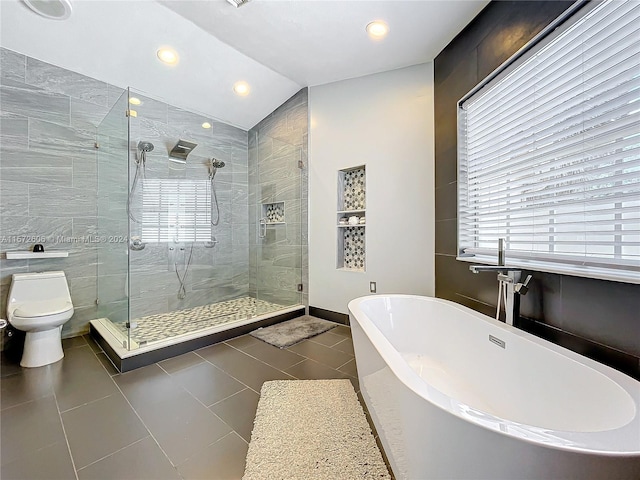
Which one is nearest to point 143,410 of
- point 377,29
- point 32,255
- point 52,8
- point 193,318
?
point 193,318

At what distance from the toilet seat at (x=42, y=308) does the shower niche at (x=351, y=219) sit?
8.20 ft

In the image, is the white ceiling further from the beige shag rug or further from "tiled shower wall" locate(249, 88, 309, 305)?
the beige shag rug

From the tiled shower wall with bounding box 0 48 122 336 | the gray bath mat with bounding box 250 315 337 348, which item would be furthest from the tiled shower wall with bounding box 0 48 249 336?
the gray bath mat with bounding box 250 315 337 348

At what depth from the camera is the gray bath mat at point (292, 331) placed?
269cm

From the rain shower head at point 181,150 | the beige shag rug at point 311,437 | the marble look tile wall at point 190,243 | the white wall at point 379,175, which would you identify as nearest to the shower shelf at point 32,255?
the marble look tile wall at point 190,243

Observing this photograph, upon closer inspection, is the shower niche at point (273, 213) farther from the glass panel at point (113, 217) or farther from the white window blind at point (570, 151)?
the white window blind at point (570, 151)

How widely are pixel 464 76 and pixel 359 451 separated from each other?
2.62m

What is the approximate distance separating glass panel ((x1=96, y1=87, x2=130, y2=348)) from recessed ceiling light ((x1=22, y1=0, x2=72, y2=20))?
2.03 ft

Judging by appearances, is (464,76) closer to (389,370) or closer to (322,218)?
(322,218)

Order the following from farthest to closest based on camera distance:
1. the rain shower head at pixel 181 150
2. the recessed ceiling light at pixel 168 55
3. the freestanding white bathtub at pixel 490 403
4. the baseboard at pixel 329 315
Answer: the rain shower head at pixel 181 150 → the baseboard at pixel 329 315 → the recessed ceiling light at pixel 168 55 → the freestanding white bathtub at pixel 490 403

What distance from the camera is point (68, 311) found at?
2.28 metres

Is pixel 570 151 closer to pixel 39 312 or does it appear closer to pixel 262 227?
pixel 262 227

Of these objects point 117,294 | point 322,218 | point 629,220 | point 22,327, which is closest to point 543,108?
point 629,220

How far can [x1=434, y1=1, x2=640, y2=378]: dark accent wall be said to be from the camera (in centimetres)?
115
